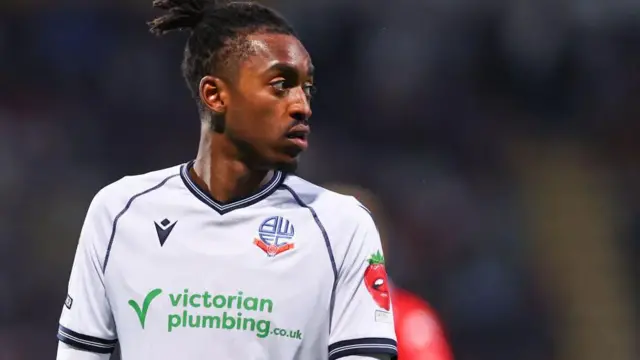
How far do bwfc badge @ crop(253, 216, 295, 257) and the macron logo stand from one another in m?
0.19

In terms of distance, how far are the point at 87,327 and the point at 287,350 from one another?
0.45m

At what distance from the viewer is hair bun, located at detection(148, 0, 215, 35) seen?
2678 mm

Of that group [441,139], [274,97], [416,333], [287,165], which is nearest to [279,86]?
[274,97]

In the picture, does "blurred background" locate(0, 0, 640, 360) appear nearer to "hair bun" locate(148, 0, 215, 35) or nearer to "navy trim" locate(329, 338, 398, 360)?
"hair bun" locate(148, 0, 215, 35)

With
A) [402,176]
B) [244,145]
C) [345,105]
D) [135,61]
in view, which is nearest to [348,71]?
[345,105]

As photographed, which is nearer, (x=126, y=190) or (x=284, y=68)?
(x=284, y=68)

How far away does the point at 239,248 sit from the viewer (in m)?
2.51

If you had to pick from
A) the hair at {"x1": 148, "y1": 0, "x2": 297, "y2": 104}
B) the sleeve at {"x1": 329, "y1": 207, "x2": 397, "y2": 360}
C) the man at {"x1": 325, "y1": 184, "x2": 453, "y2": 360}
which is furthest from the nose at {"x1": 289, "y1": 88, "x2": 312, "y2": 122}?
the man at {"x1": 325, "y1": 184, "x2": 453, "y2": 360}

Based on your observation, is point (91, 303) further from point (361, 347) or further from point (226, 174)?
point (361, 347)

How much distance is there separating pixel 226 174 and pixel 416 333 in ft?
5.88

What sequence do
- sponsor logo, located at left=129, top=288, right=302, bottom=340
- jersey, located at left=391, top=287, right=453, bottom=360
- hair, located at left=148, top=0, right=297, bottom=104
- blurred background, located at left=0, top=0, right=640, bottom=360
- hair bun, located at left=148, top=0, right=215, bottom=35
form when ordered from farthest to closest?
blurred background, located at left=0, top=0, right=640, bottom=360 < jersey, located at left=391, top=287, right=453, bottom=360 < hair bun, located at left=148, top=0, right=215, bottom=35 < hair, located at left=148, top=0, right=297, bottom=104 < sponsor logo, located at left=129, top=288, right=302, bottom=340

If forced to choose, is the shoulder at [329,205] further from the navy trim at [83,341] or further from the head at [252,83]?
the navy trim at [83,341]

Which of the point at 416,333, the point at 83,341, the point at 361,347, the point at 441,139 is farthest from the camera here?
the point at 441,139

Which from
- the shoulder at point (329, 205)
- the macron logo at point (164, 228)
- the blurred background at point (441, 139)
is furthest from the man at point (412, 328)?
the blurred background at point (441, 139)
